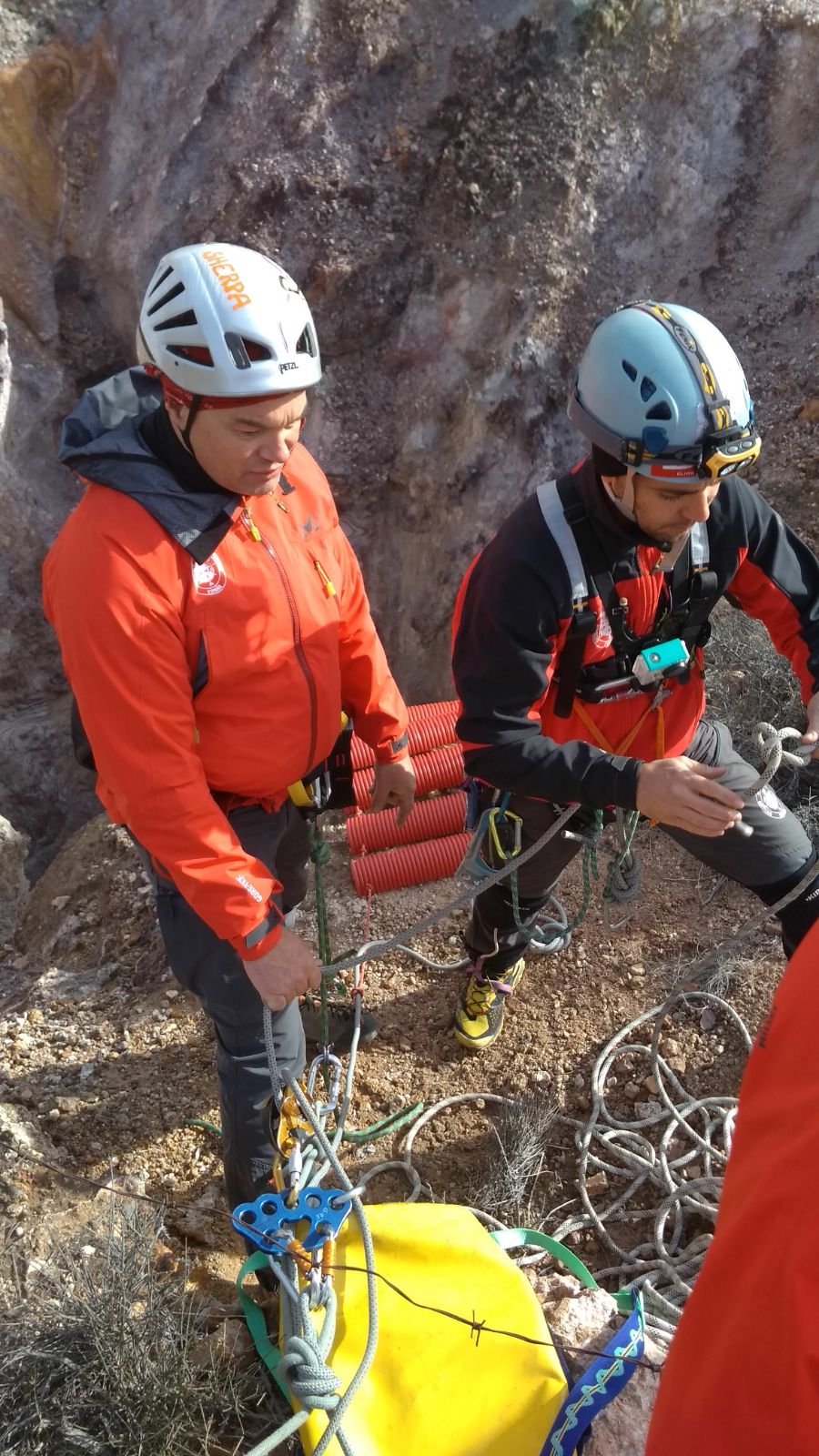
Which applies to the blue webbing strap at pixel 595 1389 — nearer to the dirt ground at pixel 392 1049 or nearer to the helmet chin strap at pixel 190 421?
the dirt ground at pixel 392 1049

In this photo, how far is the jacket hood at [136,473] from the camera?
89.4 inches

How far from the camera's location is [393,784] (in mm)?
3195

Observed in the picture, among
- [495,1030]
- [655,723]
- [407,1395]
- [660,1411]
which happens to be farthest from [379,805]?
[660,1411]

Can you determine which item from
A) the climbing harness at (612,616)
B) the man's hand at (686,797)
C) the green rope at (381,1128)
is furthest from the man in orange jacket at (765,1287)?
the green rope at (381,1128)

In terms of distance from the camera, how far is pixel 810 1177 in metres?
1.04

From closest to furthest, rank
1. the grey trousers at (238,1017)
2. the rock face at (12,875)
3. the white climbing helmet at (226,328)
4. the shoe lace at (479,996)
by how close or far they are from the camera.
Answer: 1. the white climbing helmet at (226,328)
2. the grey trousers at (238,1017)
3. the shoe lace at (479,996)
4. the rock face at (12,875)

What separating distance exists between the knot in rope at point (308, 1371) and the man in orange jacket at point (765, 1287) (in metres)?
1.08

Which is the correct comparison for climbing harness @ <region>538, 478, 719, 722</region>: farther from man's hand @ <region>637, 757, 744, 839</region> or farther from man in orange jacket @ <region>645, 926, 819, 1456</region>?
man in orange jacket @ <region>645, 926, 819, 1456</region>

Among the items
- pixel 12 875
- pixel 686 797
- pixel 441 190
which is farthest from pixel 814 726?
pixel 441 190

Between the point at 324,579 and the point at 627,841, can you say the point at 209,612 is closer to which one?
the point at 324,579

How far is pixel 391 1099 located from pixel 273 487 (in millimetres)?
2413

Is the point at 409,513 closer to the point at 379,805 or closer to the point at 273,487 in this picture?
the point at 379,805

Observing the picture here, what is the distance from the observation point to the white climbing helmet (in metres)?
2.25

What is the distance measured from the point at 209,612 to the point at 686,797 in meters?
1.26
